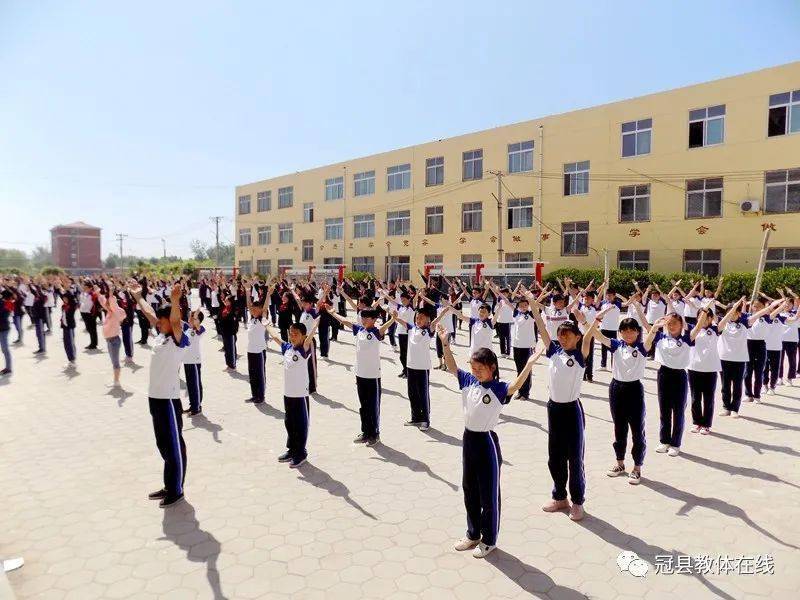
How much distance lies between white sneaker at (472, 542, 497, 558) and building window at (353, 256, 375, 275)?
3391 centimetres

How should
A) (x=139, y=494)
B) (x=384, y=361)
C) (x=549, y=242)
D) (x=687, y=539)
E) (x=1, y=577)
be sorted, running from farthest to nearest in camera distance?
1. (x=549, y=242)
2. (x=384, y=361)
3. (x=139, y=494)
4. (x=687, y=539)
5. (x=1, y=577)

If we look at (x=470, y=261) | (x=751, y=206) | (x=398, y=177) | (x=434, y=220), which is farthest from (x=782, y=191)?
(x=398, y=177)

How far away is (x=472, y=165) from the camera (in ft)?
105

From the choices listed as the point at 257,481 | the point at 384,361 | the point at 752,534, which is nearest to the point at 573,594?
the point at 752,534

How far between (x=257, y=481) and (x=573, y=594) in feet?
11.2

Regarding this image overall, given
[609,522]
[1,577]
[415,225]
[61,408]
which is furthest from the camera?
[415,225]

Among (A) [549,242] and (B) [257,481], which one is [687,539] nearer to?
(B) [257,481]

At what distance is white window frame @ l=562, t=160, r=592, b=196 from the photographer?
2692 cm

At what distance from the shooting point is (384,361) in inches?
512

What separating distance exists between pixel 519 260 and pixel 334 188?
18052 millimetres

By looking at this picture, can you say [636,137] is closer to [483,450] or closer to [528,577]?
[483,450]

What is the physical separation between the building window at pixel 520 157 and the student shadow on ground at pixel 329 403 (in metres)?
23.2

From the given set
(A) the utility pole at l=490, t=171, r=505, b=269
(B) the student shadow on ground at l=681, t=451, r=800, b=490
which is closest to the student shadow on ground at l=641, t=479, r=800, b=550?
(B) the student shadow on ground at l=681, t=451, r=800, b=490

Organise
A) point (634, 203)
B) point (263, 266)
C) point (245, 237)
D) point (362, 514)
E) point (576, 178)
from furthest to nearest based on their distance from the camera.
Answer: point (245, 237) → point (263, 266) → point (576, 178) → point (634, 203) → point (362, 514)
